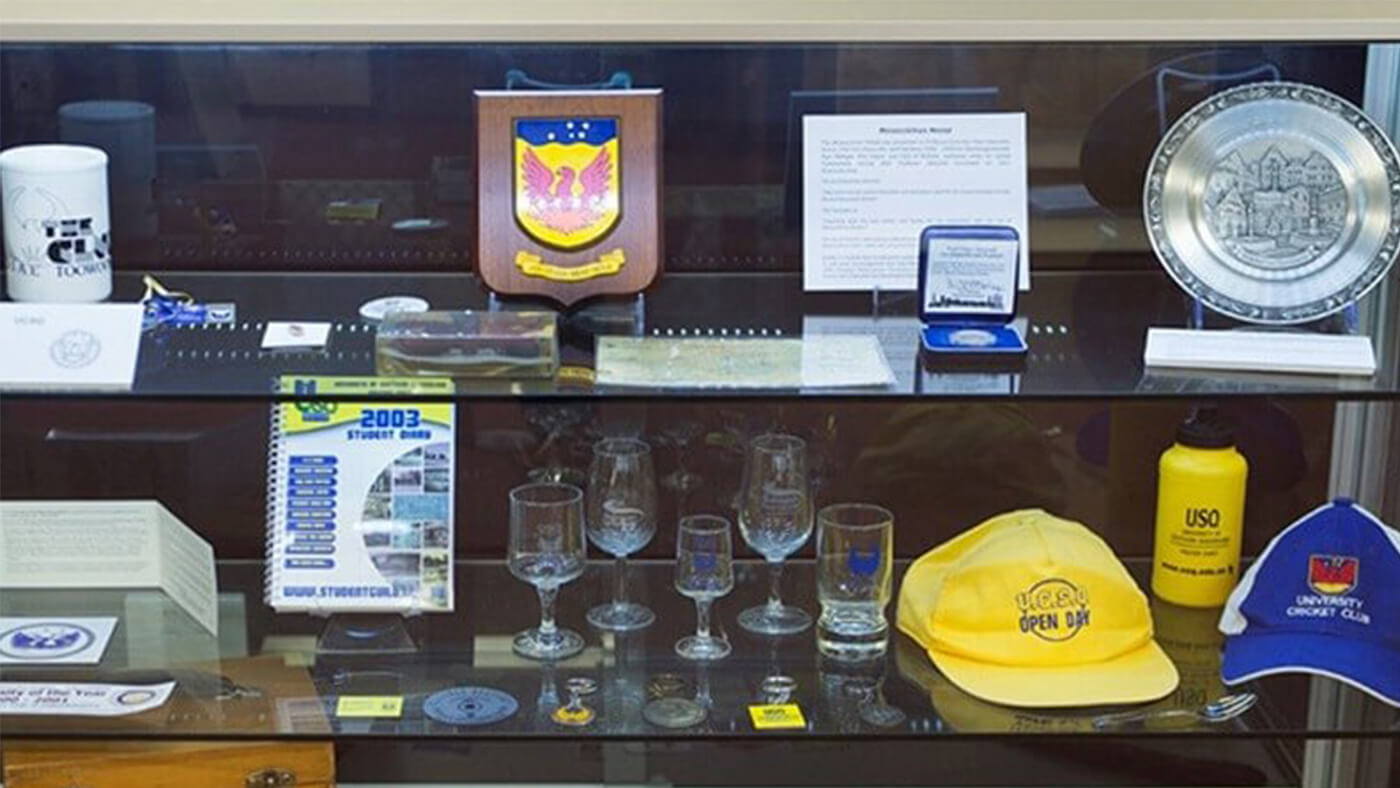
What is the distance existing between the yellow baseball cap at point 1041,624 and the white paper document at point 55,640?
0.84 meters

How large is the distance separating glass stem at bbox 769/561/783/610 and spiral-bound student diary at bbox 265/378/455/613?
352 millimetres

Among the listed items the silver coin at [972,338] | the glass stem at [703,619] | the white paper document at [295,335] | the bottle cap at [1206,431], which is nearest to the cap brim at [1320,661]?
the bottle cap at [1206,431]

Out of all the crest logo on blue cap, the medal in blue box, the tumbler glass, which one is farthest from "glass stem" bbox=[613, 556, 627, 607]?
the crest logo on blue cap

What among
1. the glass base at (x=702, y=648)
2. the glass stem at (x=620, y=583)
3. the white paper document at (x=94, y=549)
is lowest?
the glass base at (x=702, y=648)

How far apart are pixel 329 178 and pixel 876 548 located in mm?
694

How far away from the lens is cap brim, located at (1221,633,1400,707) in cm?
184

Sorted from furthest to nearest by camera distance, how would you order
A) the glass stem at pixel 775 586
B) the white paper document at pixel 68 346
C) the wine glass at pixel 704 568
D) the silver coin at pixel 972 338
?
the glass stem at pixel 775 586 < the wine glass at pixel 704 568 < the silver coin at pixel 972 338 < the white paper document at pixel 68 346

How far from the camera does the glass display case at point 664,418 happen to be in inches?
70.8

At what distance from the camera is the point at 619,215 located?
6.03 feet

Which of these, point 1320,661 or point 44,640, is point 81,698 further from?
point 1320,661

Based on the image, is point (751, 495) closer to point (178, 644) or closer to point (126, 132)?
point (178, 644)

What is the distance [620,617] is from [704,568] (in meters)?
0.14

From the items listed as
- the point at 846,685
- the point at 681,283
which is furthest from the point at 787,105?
the point at 846,685

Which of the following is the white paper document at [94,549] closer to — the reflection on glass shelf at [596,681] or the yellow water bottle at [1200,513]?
the reflection on glass shelf at [596,681]
